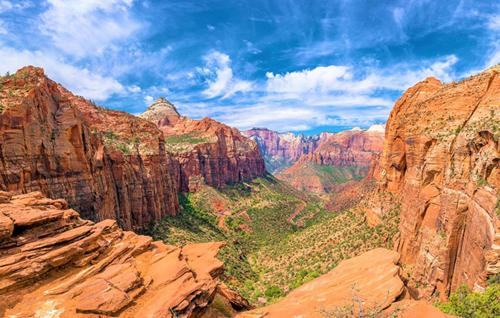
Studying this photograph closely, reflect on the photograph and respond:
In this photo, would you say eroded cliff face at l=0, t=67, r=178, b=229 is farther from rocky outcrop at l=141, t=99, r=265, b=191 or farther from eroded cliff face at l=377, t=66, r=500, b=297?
rocky outcrop at l=141, t=99, r=265, b=191

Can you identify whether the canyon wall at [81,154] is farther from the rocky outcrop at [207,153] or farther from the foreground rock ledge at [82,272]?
the foreground rock ledge at [82,272]

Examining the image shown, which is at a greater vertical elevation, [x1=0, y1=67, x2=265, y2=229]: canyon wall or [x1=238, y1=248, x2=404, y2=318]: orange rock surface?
[x1=0, y1=67, x2=265, y2=229]: canyon wall

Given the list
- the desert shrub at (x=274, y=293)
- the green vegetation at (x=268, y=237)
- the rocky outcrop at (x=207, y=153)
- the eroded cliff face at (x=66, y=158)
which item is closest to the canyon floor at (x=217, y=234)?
the eroded cliff face at (x=66, y=158)

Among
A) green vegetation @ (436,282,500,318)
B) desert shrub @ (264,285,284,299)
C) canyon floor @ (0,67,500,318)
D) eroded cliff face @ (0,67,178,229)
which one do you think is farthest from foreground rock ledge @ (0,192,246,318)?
desert shrub @ (264,285,284,299)

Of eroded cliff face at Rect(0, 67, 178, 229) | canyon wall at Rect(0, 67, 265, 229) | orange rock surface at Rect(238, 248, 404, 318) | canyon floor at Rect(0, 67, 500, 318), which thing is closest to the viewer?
orange rock surface at Rect(238, 248, 404, 318)

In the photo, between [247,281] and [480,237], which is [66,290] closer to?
[480,237]

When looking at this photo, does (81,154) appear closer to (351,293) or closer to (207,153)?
(351,293)
